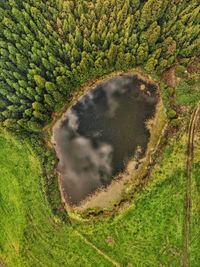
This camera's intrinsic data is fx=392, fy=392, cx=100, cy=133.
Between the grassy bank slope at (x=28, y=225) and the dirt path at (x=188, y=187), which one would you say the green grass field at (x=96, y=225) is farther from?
the dirt path at (x=188, y=187)

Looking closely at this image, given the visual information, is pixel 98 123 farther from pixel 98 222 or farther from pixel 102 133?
pixel 98 222

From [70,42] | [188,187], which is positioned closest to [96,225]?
Result: [188,187]

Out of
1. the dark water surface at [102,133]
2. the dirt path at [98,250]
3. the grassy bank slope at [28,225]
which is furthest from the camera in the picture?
the dark water surface at [102,133]

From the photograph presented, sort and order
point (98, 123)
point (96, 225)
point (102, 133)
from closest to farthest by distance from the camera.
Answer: point (96, 225) < point (102, 133) < point (98, 123)

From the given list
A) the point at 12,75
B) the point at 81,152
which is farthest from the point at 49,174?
the point at 12,75

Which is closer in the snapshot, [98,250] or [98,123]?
[98,250]

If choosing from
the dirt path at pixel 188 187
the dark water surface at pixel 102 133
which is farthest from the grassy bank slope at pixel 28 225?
the dirt path at pixel 188 187
